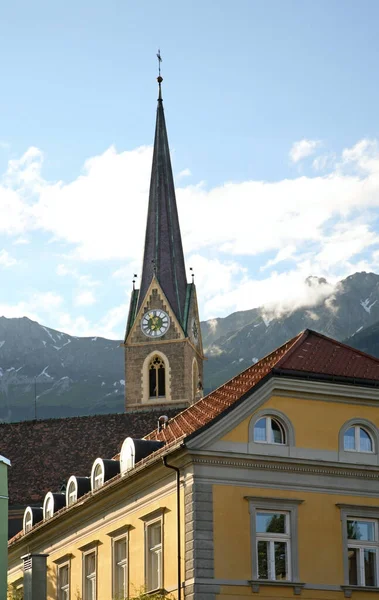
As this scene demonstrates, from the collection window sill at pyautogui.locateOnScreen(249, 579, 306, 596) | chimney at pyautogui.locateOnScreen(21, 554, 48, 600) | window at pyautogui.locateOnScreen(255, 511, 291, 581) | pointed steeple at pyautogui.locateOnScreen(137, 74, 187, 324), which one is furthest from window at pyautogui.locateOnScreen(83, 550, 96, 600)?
pointed steeple at pyautogui.locateOnScreen(137, 74, 187, 324)

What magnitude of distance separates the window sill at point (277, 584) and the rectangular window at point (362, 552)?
6.04 feet

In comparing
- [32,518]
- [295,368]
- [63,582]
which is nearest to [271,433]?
[295,368]

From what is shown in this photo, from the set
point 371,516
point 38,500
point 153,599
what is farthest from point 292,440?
point 38,500

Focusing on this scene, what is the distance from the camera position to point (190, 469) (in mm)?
34031

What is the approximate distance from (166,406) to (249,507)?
60978 mm

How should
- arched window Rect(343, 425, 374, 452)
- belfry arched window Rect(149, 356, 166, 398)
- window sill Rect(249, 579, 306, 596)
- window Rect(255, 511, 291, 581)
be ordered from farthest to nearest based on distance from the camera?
belfry arched window Rect(149, 356, 166, 398) → arched window Rect(343, 425, 374, 452) → window Rect(255, 511, 291, 581) → window sill Rect(249, 579, 306, 596)

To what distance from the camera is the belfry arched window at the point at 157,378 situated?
316 ft

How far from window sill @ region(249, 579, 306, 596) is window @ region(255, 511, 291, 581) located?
9.7 inches

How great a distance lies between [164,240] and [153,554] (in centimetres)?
6679

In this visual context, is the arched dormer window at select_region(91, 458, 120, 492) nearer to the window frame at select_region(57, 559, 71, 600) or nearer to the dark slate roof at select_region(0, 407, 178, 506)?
the window frame at select_region(57, 559, 71, 600)

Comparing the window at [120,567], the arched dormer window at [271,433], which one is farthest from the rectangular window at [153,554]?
the arched dormer window at [271,433]

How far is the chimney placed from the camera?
39062 millimetres

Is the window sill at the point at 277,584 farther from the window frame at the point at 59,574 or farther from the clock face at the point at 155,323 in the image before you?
the clock face at the point at 155,323

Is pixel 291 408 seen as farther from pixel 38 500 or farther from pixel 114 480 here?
pixel 38 500
